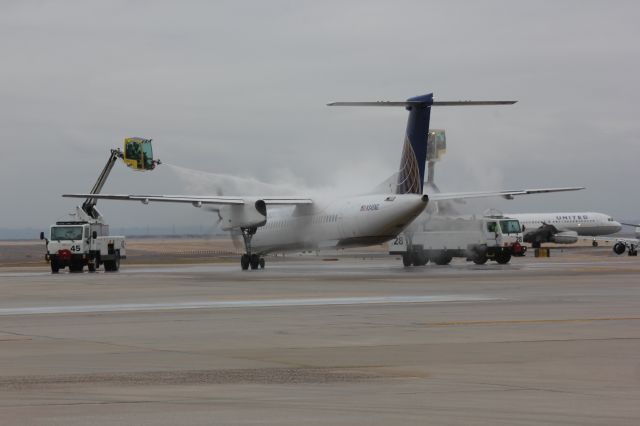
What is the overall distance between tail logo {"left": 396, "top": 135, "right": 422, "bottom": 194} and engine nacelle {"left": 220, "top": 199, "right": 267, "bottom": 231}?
286 inches

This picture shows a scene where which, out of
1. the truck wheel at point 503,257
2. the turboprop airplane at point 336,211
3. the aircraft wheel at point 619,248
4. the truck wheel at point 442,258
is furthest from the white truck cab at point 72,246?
the aircraft wheel at point 619,248

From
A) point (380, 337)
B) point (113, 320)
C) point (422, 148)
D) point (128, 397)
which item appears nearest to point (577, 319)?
point (380, 337)

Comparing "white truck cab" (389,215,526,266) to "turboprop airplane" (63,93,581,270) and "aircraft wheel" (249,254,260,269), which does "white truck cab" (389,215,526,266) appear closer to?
"turboprop airplane" (63,93,581,270)

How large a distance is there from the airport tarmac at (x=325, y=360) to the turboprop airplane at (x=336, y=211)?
67.0 ft

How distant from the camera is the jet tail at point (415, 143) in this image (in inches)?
1924

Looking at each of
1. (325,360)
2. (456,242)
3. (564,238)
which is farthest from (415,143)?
(564,238)

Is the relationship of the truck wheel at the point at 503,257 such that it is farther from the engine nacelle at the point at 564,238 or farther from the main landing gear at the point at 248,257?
the engine nacelle at the point at 564,238

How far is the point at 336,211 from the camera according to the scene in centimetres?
5203

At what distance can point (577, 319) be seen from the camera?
65.3 ft

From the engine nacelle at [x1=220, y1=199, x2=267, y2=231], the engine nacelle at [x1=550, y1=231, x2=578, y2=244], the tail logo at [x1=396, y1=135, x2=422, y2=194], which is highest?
the tail logo at [x1=396, y1=135, x2=422, y2=194]

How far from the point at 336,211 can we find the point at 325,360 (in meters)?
38.2

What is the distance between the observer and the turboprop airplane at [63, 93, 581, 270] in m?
48.2

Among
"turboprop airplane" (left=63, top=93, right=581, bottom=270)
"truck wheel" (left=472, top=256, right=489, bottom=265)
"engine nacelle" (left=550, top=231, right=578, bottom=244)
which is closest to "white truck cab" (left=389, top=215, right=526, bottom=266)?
"truck wheel" (left=472, top=256, right=489, bottom=265)

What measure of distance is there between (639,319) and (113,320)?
33.8 feet
